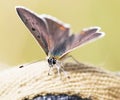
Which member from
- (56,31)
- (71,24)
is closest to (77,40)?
(56,31)

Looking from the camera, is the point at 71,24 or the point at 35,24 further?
the point at 71,24

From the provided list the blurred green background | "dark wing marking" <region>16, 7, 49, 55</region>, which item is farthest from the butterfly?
the blurred green background

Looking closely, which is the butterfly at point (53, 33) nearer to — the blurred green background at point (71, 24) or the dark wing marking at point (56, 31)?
the dark wing marking at point (56, 31)

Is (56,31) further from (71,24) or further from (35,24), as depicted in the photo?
(71,24)

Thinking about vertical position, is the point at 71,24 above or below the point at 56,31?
above

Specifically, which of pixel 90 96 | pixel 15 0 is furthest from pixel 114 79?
pixel 15 0

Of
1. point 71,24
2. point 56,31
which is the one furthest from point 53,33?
point 71,24

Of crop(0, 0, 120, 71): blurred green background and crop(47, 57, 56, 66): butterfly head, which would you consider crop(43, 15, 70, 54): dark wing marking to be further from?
crop(0, 0, 120, 71): blurred green background
